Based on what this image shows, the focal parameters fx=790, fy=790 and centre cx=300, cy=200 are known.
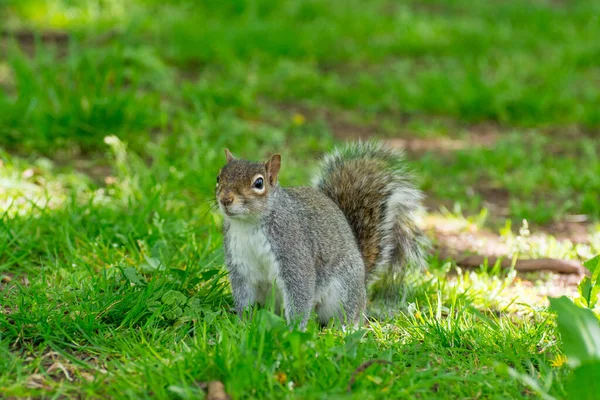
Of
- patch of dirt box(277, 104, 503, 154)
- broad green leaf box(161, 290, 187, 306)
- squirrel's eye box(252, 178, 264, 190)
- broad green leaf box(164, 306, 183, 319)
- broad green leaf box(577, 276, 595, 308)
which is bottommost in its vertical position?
broad green leaf box(164, 306, 183, 319)

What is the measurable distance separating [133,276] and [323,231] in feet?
2.05

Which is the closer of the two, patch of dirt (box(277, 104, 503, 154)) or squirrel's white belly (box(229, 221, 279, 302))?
squirrel's white belly (box(229, 221, 279, 302))

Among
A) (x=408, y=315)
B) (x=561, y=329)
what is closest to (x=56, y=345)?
(x=408, y=315)

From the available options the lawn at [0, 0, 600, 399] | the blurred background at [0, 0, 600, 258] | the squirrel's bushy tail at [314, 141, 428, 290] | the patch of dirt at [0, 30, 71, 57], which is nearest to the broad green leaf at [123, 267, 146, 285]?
the lawn at [0, 0, 600, 399]

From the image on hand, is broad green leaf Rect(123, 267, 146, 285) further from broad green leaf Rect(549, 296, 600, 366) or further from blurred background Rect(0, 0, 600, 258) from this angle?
broad green leaf Rect(549, 296, 600, 366)

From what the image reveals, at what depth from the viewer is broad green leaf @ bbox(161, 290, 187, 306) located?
2.41 metres

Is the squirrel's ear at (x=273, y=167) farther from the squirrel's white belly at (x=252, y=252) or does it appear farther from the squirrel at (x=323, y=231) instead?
the squirrel's white belly at (x=252, y=252)

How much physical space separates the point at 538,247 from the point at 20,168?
2.28 m

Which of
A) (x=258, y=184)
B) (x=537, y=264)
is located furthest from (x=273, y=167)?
(x=537, y=264)

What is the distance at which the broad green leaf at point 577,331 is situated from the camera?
187 cm

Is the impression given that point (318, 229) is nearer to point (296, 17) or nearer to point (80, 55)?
point (80, 55)

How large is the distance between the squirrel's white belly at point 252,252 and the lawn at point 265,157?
17 centimetres

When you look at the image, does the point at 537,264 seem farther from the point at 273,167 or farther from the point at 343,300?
the point at 273,167

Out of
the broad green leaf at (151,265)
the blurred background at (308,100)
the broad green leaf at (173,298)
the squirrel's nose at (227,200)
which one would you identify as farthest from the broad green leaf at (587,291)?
the broad green leaf at (151,265)
